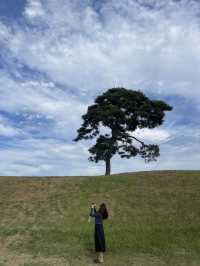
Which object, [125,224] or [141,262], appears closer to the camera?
[141,262]

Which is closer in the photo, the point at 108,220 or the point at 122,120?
the point at 108,220

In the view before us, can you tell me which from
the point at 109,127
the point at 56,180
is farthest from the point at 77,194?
the point at 109,127

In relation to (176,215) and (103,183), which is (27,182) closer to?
(103,183)

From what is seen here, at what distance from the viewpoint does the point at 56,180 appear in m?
29.4

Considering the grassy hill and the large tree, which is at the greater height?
the large tree

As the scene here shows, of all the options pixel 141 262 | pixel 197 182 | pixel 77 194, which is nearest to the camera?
pixel 141 262

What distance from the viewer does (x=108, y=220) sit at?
20375mm

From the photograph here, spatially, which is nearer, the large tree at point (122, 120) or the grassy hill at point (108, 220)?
the grassy hill at point (108, 220)

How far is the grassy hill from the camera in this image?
1564cm

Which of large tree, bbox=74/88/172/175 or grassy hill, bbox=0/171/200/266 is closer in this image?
grassy hill, bbox=0/171/200/266

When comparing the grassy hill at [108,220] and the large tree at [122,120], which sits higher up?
the large tree at [122,120]

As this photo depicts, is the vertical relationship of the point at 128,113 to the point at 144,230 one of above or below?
above

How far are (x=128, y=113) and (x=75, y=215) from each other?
20.2 meters

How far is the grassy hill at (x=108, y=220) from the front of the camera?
15.6 metres
